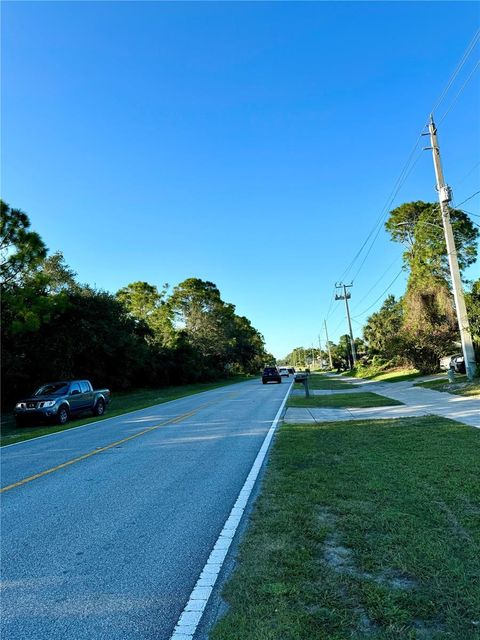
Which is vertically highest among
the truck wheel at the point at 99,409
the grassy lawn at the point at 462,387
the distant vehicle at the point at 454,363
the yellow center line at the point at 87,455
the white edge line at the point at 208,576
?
the distant vehicle at the point at 454,363

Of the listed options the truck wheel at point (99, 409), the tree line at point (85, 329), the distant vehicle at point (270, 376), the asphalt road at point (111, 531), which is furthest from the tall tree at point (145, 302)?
the asphalt road at point (111, 531)

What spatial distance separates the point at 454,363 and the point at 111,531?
23052mm

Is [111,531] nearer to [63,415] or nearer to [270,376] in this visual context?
[63,415]

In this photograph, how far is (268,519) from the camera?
479 cm

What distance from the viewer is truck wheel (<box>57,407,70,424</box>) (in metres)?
17.4

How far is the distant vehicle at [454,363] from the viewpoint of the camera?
2375cm

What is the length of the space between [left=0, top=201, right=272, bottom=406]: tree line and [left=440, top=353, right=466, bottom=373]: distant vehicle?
20968mm

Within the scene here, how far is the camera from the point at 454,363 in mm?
24016

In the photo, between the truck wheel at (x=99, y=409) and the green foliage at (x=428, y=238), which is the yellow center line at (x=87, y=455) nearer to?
the truck wheel at (x=99, y=409)

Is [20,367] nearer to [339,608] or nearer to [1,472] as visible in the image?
[1,472]

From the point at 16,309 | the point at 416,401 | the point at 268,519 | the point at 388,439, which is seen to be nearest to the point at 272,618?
the point at 268,519

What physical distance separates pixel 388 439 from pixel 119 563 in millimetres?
6491

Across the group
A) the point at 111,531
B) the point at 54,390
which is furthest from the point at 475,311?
the point at 111,531

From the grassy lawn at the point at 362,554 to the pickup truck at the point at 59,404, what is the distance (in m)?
12.5
